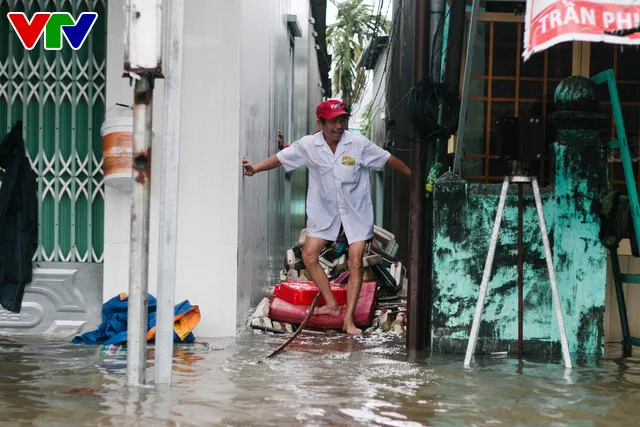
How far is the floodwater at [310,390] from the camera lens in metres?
4.12

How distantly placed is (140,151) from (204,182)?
2.33 meters

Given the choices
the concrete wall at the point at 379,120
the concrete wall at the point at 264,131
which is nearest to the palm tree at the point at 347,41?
the concrete wall at the point at 379,120

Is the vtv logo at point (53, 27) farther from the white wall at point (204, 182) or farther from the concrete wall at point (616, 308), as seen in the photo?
the concrete wall at point (616, 308)

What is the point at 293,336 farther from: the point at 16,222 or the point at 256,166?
the point at 16,222

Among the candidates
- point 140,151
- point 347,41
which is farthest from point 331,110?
point 347,41

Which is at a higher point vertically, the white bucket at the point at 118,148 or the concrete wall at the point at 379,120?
the concrete wall at the point at 379,120

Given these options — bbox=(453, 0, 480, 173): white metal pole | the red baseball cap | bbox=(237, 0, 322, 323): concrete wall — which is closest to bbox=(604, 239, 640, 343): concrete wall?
bbox=(453, 0, 480, 173): white metal pole

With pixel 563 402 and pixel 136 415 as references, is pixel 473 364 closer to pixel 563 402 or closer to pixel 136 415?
pixel 563 402

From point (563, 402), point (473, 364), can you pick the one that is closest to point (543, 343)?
→ point (473, 364)

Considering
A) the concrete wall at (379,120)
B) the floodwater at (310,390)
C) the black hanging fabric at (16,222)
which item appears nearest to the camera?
the floodwater at (310,390)

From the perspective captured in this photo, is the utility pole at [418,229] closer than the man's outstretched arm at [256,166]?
Yes

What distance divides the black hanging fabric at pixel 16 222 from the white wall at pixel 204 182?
64 cm

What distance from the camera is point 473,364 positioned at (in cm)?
595

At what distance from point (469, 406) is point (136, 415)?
170 cm
